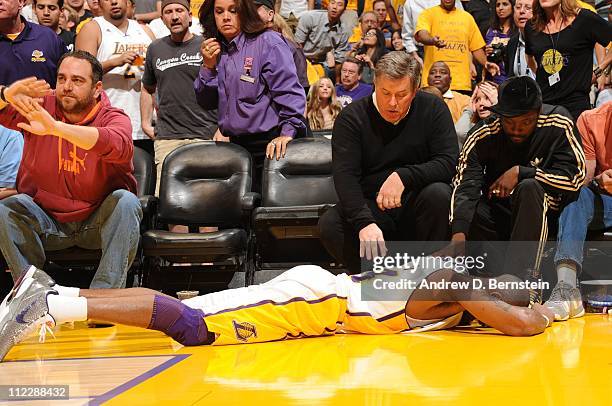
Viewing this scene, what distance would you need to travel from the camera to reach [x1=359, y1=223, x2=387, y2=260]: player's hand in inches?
197

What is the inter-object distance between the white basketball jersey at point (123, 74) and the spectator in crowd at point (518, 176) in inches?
130

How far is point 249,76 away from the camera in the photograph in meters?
6.46

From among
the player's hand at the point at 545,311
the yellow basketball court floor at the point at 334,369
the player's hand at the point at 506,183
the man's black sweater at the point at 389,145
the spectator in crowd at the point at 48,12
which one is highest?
the spectator in crowd at the point at 48,12

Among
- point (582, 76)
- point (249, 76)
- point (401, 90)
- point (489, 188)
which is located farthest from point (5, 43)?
point (582, 76)

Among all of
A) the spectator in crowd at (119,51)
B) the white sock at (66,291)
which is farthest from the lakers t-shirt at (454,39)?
the white sock at (66,291)

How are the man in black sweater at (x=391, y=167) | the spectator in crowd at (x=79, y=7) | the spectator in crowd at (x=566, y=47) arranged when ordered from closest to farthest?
the man in black sweater at (x=391, y=167)
the spectator in crowd at (x=566, y=47)
the spectator in crowd at (x=79, y=7)

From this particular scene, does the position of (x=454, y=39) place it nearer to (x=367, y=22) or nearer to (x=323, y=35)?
(x=367, y=22)

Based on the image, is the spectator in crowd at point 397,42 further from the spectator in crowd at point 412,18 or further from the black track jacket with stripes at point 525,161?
the black track jacket with stripes at point 525,161

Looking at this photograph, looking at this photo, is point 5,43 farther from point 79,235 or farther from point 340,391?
point 340,391

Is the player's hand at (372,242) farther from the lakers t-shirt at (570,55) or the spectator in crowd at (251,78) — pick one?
the lakers t-shirt at (570,55)

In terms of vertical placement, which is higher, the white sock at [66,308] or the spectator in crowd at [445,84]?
the spectator in crowd at [445,84]

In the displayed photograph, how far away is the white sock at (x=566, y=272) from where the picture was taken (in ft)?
17.8

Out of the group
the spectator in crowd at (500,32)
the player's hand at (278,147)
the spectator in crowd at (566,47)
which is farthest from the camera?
the spectator in crowd at (500,32)

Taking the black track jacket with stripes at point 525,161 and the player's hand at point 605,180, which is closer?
→ the black track jacket with stripes at point 525,161
